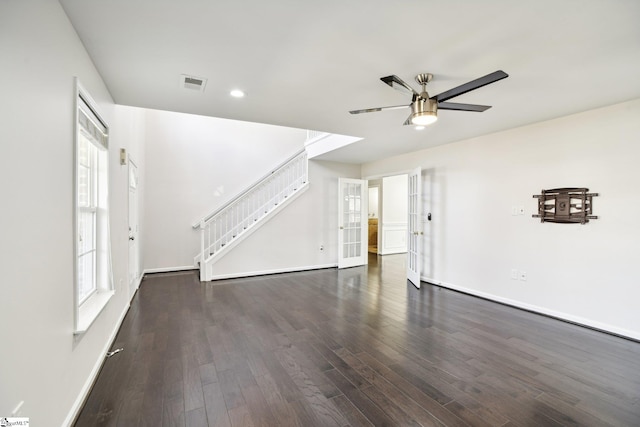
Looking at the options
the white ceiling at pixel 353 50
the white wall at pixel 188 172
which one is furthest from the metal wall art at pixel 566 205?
the white wall at pixel 188 172

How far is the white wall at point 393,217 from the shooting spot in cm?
837

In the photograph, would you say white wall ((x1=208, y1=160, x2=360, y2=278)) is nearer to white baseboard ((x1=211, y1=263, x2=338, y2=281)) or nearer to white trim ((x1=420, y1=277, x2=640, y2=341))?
white baseboard ((x1=211, y1=263, x2=338, y2=281))

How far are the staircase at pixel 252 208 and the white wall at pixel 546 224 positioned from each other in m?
2.93

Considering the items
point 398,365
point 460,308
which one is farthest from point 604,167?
point 398,365

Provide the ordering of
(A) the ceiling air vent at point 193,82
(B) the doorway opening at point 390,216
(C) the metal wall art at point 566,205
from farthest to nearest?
(B) the doorway opening at point 390,216 → (C) the metal wall art at point 566,205 → (A) the ceiling air vent at point 193,82

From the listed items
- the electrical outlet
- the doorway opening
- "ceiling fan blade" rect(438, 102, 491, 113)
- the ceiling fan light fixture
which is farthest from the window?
the doorway opening

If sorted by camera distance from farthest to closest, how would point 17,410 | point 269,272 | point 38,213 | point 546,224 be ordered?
point 269,272, point 546,224, point 38,213, point 17,410

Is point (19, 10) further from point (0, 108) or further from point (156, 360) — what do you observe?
point (156, 360)

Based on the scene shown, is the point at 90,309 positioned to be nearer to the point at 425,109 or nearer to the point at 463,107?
the point at 425,109

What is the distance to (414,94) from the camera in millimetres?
2316

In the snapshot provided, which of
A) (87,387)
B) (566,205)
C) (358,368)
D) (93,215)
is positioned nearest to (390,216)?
(566,205)

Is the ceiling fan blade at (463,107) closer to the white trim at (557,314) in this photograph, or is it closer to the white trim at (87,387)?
the white trim at (557,314)

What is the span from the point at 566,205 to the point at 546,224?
334mm

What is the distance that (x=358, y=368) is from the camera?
7.92 ft
